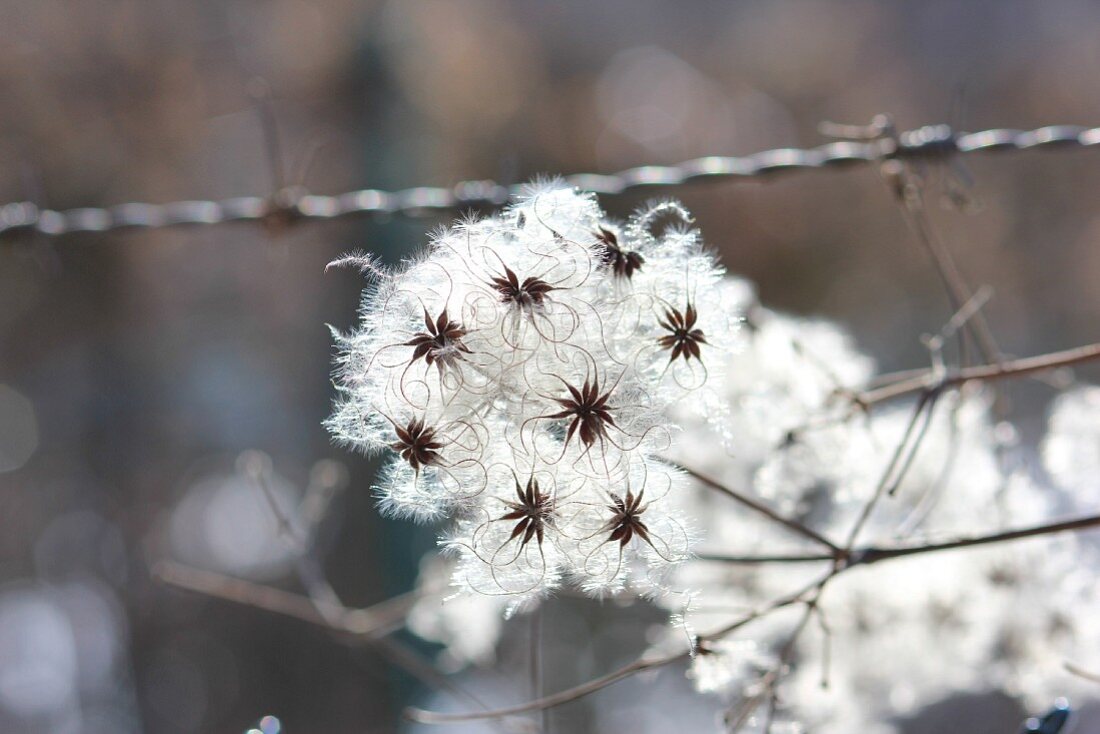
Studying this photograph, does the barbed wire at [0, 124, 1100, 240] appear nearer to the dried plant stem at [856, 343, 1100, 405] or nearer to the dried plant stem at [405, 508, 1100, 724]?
the dried plant stem at [856, 343, 1100, 405]

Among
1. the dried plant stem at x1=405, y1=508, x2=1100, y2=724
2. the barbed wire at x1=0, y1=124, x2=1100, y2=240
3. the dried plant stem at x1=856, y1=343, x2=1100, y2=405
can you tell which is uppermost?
the barbed wire at x1=0, y1=124, x2=1100, y2=240

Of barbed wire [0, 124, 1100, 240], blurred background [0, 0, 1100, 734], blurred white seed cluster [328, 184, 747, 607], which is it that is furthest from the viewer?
blurred background [0, 0, 1100, 734]

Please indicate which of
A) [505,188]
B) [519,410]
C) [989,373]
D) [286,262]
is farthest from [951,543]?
[286,262]

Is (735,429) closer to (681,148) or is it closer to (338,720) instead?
(338,720)

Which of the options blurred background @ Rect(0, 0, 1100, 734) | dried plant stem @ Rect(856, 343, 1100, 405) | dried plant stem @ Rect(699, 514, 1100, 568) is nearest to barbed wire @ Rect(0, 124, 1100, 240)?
dried plant stem @ Rect(856, 343, 1100, 405)

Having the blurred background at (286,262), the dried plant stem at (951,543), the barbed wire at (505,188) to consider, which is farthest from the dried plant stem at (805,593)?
the blurred background at (286,262)

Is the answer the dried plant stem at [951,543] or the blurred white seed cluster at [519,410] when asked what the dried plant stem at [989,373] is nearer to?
the dried plant stem at [951,543]

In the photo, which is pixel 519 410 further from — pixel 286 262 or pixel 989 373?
pixel 286 262

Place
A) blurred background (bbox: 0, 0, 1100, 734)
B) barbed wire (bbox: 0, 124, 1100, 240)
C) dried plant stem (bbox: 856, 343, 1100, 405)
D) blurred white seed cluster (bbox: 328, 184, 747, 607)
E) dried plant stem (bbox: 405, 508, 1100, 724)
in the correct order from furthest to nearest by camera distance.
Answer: blurred background (bbox: 0, 0, 1100, 734) → barbed wire (bbox: 0, 124, 1100, 240) → dried plant stem (bbox: 856, 343, 1100, 405) → dried plant stem (bbox: 405, 508, 1100, 724) → blurred white seed cluster (bbox: 328, 184, 747, 607)
